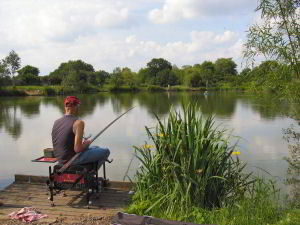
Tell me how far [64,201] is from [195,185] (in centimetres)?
165

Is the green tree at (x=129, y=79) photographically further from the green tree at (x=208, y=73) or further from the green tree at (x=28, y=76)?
the green tree at (x=28, y=76)

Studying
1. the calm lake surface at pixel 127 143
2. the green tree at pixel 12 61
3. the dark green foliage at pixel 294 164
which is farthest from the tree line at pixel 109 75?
the dark green foliage at pixel 294 164

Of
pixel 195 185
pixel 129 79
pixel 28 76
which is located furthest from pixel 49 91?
pixel 195 185

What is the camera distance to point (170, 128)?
3.93 metres

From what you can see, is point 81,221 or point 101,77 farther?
point 101,77

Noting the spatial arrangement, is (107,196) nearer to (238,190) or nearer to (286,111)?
(238,190)

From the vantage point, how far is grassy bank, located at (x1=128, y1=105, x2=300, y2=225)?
11.4 feet

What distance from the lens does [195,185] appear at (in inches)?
145

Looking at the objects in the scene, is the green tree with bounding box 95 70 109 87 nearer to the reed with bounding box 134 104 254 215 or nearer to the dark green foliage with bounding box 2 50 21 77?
the dark green foliage with bounding box 2 50 21 77

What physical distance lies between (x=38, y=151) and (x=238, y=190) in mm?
8956

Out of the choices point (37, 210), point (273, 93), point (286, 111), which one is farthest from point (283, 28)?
point (37, 210)

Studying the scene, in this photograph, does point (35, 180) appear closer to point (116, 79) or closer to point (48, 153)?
point (48, 153)

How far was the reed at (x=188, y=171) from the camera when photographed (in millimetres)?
3613

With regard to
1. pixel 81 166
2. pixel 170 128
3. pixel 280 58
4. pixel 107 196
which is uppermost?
pixel 280 58
